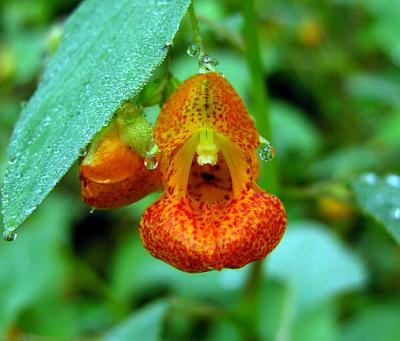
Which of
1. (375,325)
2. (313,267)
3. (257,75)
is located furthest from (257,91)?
(375,325)

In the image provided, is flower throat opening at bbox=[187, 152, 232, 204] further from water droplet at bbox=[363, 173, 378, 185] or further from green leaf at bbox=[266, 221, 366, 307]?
green leaf at bbox=[266, 221, 366, 307]

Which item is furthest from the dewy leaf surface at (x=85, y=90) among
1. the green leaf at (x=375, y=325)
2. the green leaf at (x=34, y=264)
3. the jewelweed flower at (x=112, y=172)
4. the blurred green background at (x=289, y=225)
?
the green leaf at (x=375, y=325)

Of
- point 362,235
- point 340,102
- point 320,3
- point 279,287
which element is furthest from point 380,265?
point 320,3

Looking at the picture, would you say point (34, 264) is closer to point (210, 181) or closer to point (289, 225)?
point (289, 225)

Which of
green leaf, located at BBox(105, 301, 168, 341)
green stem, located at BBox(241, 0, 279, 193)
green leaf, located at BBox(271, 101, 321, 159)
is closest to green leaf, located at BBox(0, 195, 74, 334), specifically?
green leaf, located at BBox(105, 301, 168, 341)

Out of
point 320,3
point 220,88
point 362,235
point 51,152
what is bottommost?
point 362,235

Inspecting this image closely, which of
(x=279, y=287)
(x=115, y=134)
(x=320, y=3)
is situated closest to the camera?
(x=115, y=134)

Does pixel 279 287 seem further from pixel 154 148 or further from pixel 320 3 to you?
pixel 320 3
